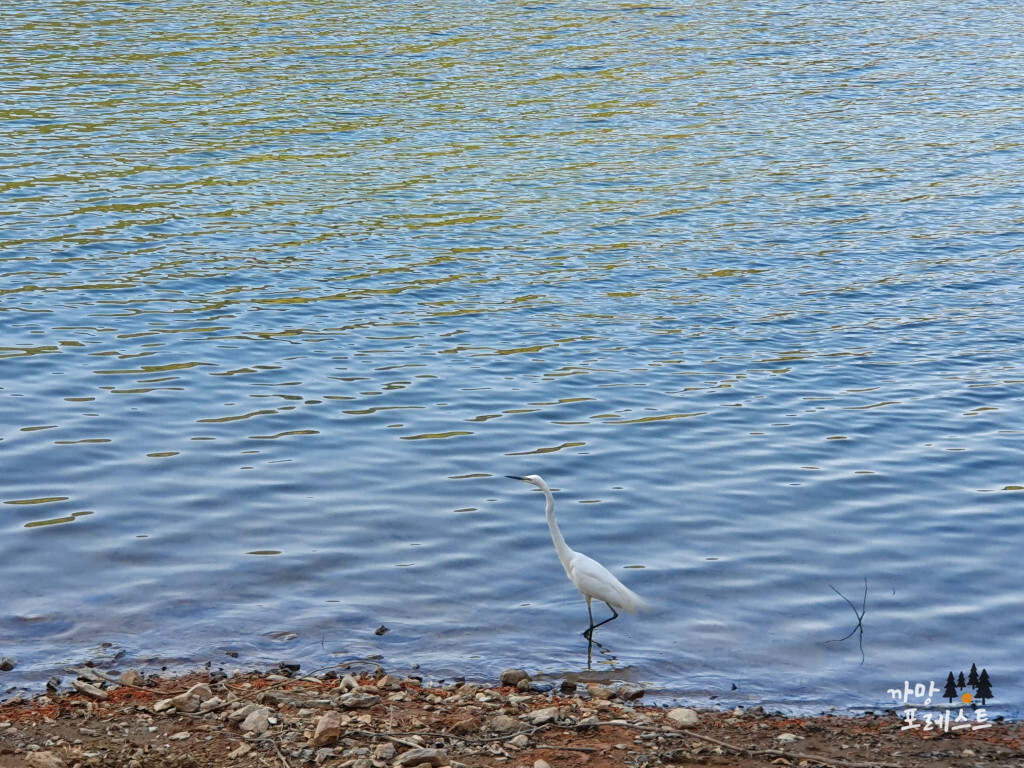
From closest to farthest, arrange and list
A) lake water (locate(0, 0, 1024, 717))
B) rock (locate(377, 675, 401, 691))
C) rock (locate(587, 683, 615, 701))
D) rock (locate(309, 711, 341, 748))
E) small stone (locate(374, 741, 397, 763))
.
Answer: small stone (locate(374, 741, 397, 763))
rock (locate(309, 711, 341, 748))
rock (locate(377, 675, 401, 691))
rock (locate(587, 683, 615, 701))
lake water (locate(0, 0, 1024, 717))

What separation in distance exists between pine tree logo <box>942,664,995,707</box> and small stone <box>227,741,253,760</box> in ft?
14.3

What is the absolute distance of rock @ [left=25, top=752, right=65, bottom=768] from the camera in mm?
6395

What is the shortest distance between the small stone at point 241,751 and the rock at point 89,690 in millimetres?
1287

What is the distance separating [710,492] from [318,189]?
482 inches

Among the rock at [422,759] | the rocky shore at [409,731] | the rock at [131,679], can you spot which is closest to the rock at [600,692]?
the rocky shore at [409,731]

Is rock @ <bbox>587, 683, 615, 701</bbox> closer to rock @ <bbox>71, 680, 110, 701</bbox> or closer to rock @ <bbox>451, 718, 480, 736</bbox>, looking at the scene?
rock @ <bbox>451, 718, 480, 736</bbox>

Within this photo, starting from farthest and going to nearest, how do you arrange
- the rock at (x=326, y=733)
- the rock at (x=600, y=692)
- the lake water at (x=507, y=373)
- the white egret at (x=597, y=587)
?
the lake water at (x=507, y=373) < the white egret at (x=597, y=587) < the rock at (x=600, y=692) < the rock at (x=326, y=733)

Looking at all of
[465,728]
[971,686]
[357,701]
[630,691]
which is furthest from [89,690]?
[971,686]

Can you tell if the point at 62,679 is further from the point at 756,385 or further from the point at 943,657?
the point at 756,385

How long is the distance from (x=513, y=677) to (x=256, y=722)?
72.4 inches

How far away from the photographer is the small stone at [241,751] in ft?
21.9

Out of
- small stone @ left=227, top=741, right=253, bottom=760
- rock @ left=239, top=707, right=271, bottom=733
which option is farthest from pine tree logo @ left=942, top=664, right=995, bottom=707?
small stone @ left=227, top=741, right=253, bottom=760

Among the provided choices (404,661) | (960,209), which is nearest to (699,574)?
(404,661)
